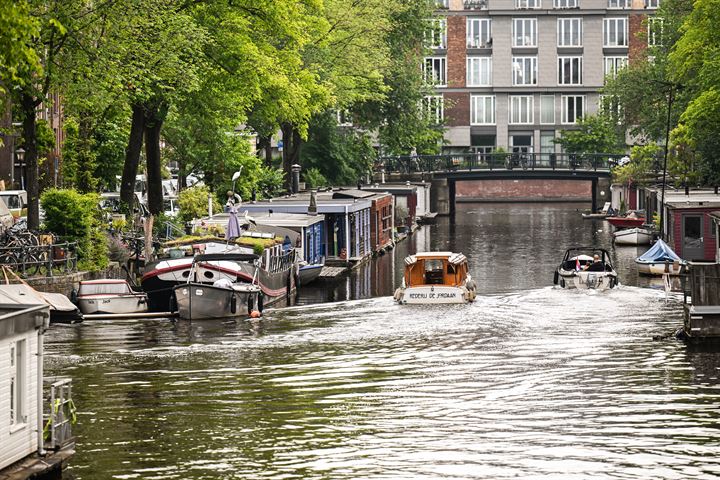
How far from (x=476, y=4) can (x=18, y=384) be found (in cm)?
12766

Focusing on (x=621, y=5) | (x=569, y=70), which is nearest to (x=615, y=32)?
(x=621, y=5)

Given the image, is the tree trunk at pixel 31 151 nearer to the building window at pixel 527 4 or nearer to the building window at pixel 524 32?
the building window at pixel 527 4

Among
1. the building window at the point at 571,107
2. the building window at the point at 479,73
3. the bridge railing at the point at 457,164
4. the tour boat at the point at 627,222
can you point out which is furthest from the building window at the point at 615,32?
the tour boat at the point at 627,222

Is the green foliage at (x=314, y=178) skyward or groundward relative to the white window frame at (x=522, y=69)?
groundward

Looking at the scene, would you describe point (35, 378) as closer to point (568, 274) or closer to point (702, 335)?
point (702, 335)

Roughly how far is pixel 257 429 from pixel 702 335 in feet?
48.9

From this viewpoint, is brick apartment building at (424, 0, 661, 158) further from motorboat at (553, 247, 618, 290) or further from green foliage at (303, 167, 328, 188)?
motorboat at (553, 247, 618, 290)

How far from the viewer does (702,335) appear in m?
38.8

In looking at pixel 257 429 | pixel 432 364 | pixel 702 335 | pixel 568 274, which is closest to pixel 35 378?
pixel 257 429

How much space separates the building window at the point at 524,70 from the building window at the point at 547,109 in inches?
71.6

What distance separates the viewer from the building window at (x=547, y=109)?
147 metres

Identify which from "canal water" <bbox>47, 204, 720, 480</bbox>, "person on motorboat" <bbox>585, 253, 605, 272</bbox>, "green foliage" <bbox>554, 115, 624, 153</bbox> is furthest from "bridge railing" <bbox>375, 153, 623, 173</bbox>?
"canal water" <bbox>47, 204, 720, 480</bbox>

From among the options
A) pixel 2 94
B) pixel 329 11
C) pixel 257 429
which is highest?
pixel 329 11

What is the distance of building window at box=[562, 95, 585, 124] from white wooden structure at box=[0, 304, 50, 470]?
414ft
